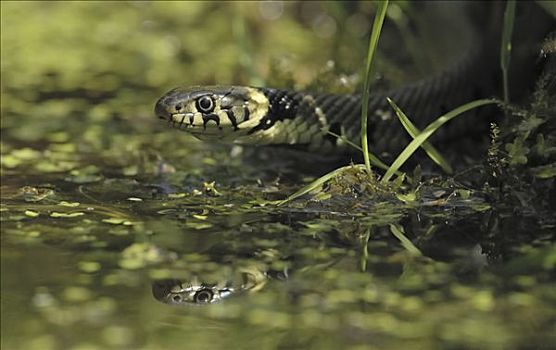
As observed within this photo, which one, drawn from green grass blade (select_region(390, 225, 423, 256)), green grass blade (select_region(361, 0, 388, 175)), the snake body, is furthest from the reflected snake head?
the snake body

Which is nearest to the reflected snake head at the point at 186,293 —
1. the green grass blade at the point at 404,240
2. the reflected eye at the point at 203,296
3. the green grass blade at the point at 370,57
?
the reflected eye at the point at 203,296

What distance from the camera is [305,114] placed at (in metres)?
4.95

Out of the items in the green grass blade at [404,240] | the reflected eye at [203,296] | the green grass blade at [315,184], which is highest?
the green grass blade at [315,184]

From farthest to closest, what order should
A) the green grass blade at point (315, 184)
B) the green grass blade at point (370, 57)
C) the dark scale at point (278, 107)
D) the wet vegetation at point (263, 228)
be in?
the dark scale at point (278, 107) → the green grass blade at point (315, 184) → the green grass blade at point (370, 57) → the wet vegetation at point (263, 228)

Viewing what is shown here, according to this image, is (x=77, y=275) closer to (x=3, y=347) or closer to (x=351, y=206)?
(x=3, y=347)

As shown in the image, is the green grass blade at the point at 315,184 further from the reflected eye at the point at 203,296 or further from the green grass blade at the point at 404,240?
the reflected eye at the point at 203,296

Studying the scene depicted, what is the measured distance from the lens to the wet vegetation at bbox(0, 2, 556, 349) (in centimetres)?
340

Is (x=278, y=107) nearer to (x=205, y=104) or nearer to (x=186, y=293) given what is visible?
(x=205, y=104)

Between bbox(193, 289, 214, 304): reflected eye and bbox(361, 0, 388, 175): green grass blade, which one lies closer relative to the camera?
bbox(193, 289, 214, 304): reflected eye

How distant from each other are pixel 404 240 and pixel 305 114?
1063 mm

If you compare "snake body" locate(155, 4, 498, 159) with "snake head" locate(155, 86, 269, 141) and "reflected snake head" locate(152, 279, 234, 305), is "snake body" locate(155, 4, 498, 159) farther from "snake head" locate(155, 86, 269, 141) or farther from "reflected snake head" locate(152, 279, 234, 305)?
"reflected snake head" locate(152, 279, 234, 305)

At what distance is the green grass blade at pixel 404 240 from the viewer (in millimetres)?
3969

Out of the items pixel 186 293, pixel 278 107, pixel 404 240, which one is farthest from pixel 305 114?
pixel 186 293

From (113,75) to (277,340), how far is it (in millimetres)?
3553
